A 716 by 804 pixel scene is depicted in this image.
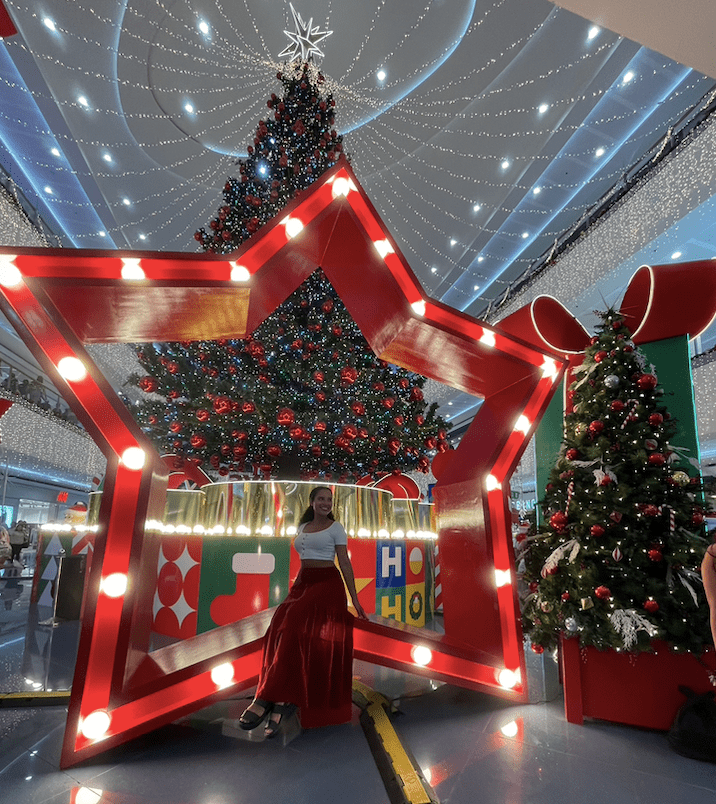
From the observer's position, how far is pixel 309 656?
305cm

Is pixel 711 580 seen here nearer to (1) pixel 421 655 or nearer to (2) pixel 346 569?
(1) pixel 421 655

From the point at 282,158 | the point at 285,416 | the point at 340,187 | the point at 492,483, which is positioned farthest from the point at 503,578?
the point at 282,158

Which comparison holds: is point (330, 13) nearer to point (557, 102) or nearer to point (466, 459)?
point (557, 102)

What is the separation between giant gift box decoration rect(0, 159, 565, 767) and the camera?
2646 mm

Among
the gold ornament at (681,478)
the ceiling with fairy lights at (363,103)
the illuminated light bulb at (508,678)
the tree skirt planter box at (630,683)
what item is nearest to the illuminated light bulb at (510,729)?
the illuminated light bulb at (508,678)

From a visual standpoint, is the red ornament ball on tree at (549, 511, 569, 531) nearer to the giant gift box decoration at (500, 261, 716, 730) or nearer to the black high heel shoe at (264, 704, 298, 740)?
the giant gift box decoration at (500, 261, 716, 730)

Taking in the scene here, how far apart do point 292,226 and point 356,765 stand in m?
3.03

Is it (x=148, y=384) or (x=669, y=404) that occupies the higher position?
(x=148, y=384)

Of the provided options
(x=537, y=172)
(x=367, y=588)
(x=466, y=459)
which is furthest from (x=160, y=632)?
(x=537, y=172)

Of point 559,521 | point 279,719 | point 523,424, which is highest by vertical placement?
point 523,424

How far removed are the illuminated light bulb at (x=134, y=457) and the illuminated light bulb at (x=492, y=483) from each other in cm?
239

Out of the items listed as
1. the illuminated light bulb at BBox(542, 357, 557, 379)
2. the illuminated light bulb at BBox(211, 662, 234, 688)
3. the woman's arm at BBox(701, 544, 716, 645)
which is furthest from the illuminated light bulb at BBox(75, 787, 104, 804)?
the illuminated light bulb at BBox(542, 357, 557, 379)

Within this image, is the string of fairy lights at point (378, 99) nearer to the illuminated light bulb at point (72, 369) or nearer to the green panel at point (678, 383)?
the green panel at point (678, 383)

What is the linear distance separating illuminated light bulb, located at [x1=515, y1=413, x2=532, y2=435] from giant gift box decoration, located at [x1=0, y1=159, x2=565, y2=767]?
1 cm
